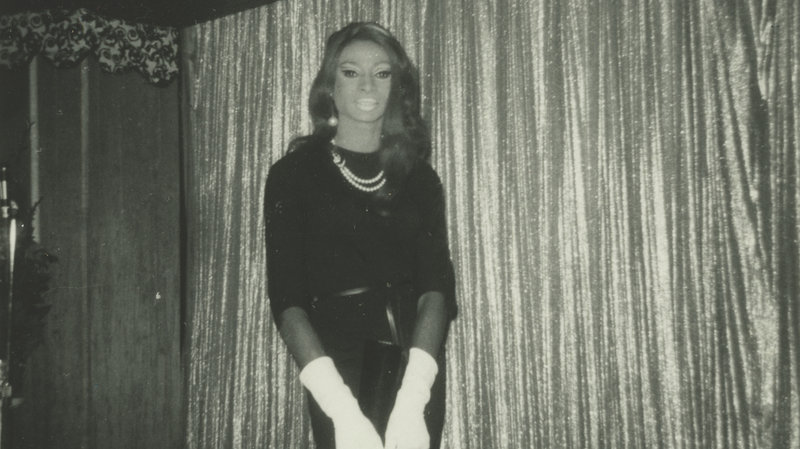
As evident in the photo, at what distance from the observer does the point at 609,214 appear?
215cm

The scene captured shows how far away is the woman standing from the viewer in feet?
4.61

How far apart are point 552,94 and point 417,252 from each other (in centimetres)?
100

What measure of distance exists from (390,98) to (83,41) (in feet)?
6.80

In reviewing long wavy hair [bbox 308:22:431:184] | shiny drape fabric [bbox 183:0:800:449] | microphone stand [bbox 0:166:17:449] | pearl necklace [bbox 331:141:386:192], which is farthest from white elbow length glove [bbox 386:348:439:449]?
microphone stand [bbox 0:166:17:449]

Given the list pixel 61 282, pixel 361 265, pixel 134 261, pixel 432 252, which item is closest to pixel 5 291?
pixel 61 282

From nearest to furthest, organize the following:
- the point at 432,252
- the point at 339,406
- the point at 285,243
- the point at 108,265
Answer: the point at 339,406 < the point at 285,243 < the point at 432,252 < the point at 108,265

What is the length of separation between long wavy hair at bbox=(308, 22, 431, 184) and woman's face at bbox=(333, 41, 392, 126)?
0.06 feet

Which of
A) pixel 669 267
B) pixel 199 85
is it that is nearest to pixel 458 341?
pixel 669 267

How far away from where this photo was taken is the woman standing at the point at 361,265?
4.61 feet

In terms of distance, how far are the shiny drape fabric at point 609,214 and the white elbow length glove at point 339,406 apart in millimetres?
1082

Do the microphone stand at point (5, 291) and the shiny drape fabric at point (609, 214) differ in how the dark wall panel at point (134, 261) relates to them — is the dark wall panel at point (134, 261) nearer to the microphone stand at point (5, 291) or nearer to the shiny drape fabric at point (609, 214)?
the microphone stand at point (5, 291)

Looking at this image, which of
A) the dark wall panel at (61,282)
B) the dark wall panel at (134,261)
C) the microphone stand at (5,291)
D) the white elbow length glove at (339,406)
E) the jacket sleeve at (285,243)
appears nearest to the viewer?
the white elbow length glove at (339,406)

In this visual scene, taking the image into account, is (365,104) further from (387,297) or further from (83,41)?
(83,41)

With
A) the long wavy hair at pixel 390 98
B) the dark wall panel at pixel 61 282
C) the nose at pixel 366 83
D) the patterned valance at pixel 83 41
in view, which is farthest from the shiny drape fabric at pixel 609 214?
the dark wall panel at pixel 61 282
